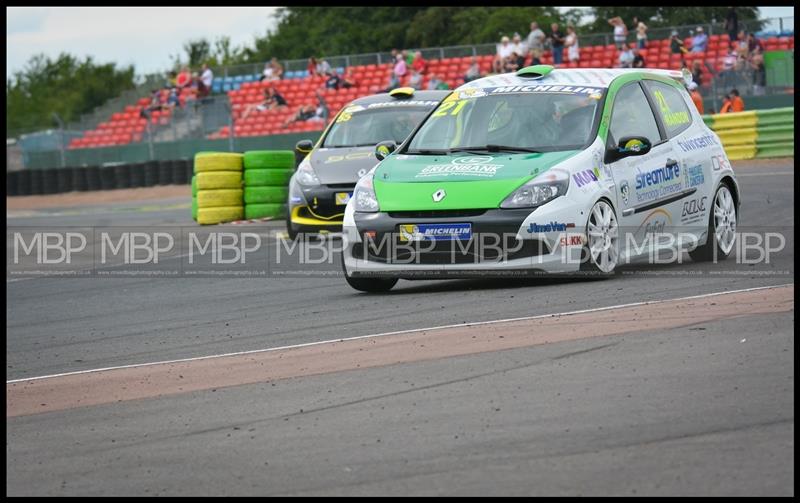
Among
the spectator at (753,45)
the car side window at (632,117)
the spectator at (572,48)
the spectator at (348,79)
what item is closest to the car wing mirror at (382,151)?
the car side window at (632,117)

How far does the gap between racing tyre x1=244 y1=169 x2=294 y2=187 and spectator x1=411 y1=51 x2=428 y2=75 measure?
56.9ft

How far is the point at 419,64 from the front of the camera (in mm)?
38000

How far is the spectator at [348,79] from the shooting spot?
3909 cm

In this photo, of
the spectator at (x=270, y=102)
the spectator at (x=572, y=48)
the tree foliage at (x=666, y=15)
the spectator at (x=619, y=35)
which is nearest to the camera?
the spectator at (x=619, y=35)

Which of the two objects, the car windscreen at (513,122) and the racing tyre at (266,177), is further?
the racing tyre at (266,177)

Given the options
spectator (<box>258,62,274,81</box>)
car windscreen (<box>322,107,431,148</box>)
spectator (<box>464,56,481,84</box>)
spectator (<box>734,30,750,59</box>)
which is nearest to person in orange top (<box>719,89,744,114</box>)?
spectator (<box>734,30,750,59</box>)

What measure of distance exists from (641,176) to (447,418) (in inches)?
212

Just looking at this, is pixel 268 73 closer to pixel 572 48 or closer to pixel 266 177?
pixel 572 48

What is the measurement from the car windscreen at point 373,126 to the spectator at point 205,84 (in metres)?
23.2

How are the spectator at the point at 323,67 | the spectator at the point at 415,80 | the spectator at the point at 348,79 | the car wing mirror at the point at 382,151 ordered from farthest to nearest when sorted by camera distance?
the spectator at the point at 323,67 → the spectator at the point at 348,79 → the spectator at the point at 415,80 → the car wing mirror at the point at 382,151

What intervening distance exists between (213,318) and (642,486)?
609 centimetres

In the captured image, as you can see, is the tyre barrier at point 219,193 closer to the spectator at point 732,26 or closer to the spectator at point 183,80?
the spectator at point 732,26

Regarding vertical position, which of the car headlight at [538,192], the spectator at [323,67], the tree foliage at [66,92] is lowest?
the tree foliage at [66,92]

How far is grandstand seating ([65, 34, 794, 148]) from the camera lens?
110 ft
